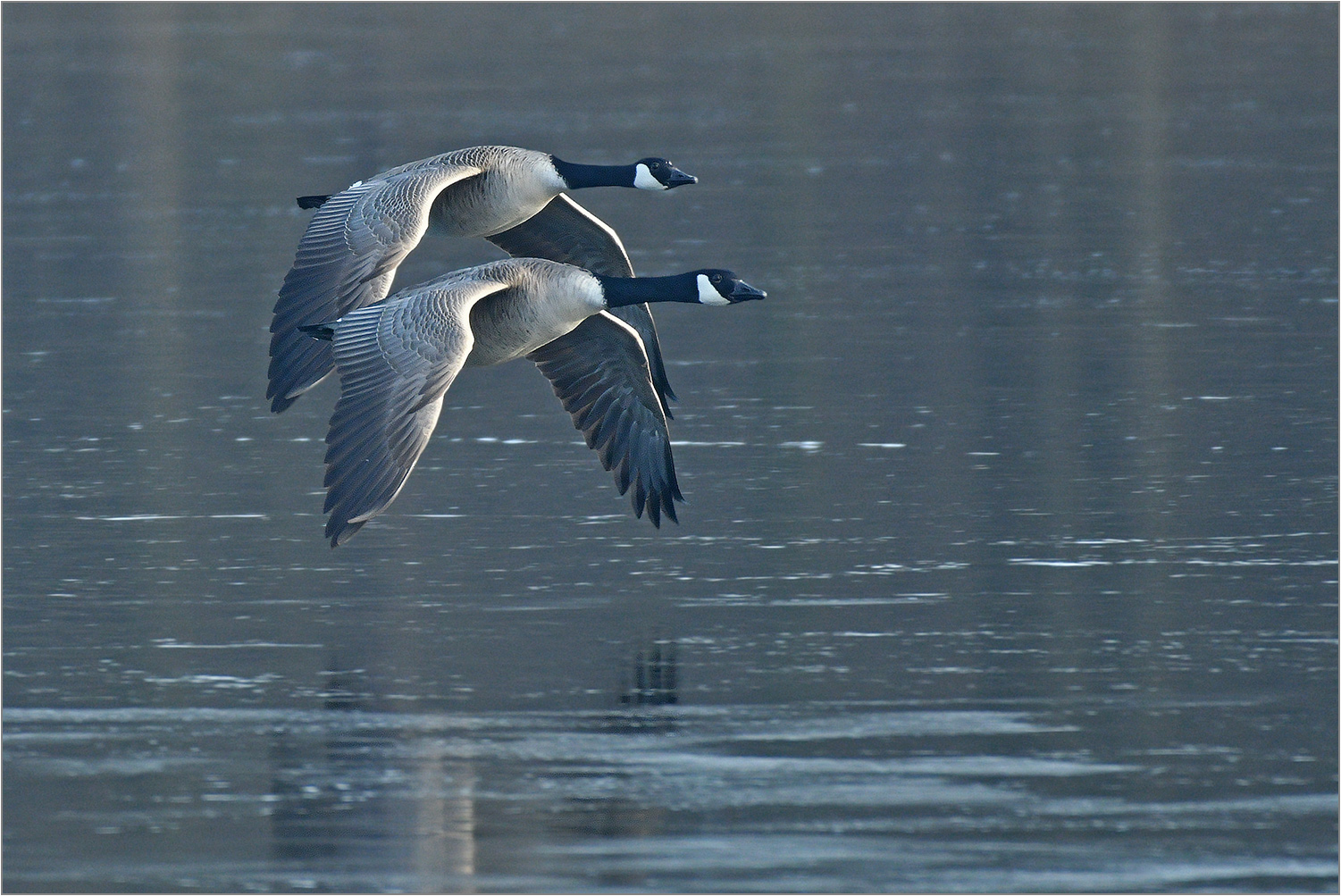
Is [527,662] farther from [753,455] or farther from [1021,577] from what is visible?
[753,455]

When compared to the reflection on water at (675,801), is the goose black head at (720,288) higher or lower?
higher

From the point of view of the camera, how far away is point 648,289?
11.1 meters

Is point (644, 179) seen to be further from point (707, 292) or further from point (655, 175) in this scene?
point (707, 292)

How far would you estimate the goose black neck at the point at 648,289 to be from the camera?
35.6ft

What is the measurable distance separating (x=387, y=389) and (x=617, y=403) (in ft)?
5.21

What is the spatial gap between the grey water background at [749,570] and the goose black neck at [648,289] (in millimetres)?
878

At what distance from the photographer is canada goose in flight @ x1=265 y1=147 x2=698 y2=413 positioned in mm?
11539

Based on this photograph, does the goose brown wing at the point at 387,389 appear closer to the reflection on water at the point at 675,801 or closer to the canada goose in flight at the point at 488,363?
the canada goose in flight at the point at 488,363

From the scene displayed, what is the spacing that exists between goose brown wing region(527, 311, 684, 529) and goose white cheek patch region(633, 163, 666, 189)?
163 centimetres

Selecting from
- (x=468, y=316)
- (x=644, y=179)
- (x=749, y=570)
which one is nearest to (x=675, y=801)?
(x=749, y=570)

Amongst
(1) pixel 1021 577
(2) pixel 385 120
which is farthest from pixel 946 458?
(2) pixel 385 120

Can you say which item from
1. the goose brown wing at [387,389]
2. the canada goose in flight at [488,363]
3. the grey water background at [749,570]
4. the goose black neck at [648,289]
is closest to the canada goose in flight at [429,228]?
the canada goose in flight at [488,363]

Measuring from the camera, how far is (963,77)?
31.5 m

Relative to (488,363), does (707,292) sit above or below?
above
